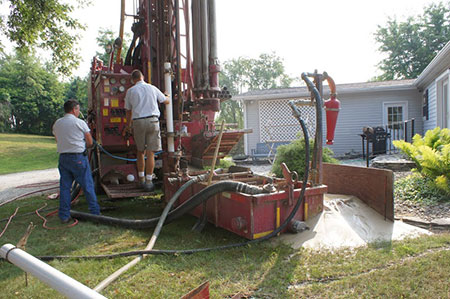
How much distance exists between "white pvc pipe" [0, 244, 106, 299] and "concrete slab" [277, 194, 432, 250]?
90.4 inches

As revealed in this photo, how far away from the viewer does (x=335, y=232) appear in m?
3.77

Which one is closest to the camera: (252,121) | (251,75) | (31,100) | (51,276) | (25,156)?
(51,276)

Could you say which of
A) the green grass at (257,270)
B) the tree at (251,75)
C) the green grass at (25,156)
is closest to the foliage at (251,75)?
the tree at (251,75)

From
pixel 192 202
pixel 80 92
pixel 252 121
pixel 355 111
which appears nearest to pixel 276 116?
pixel 252 121

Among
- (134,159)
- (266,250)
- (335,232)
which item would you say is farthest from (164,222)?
(134,159)

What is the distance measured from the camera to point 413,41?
28906 mm

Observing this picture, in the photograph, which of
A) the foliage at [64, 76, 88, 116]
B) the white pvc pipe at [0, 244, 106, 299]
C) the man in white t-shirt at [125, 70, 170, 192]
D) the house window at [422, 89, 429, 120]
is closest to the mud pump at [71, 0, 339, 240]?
the man in white t-shirt at [125, 70, 170, 192]

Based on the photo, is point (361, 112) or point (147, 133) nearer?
point (147, 133)

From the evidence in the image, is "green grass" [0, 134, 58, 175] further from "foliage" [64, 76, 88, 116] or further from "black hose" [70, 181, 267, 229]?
"black hose" [70, 181, 267, 229]

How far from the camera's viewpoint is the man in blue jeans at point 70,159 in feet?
15.8

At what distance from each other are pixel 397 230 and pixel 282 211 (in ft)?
4.43

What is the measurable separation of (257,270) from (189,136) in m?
3.33

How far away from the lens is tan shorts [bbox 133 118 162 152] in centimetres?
516

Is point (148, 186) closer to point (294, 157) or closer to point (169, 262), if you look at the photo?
point (169, 262)
